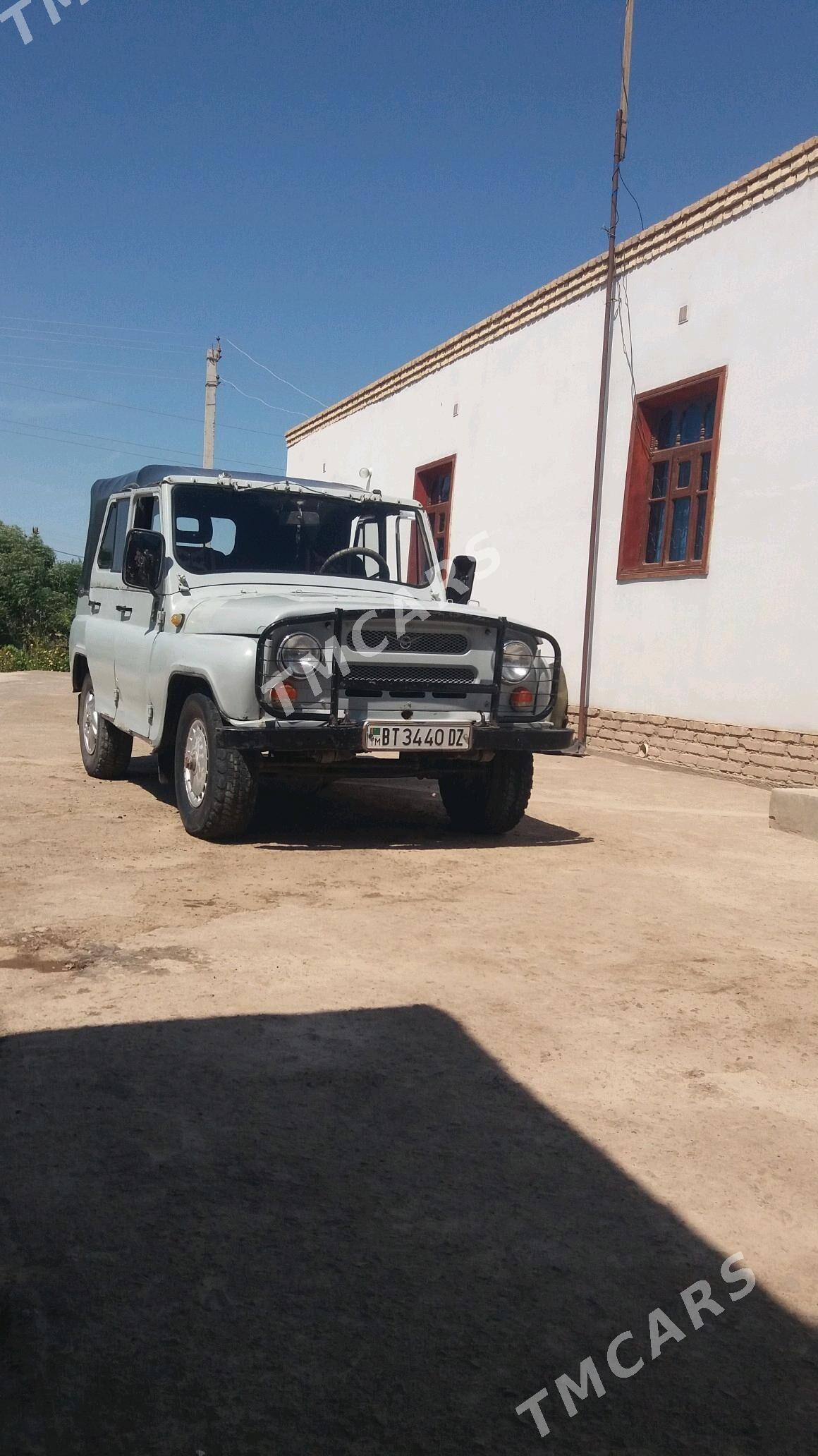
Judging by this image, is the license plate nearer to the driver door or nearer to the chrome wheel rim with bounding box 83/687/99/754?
the driver door

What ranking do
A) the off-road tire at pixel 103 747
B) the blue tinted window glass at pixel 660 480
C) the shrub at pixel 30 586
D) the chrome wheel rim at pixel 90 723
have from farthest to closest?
1. the shrub at pixel 30 586
2. the blue tinted window glass at pixel 660 480
3. the chrome wheel rim at pixel 90 723
4. the off-road tire at pixel 103 747

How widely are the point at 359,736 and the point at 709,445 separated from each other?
6.76 metres

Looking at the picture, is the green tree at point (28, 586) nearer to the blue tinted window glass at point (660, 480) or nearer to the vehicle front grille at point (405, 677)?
the blue tinted window glass at point (660, 480)

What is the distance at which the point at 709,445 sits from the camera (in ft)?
36.3

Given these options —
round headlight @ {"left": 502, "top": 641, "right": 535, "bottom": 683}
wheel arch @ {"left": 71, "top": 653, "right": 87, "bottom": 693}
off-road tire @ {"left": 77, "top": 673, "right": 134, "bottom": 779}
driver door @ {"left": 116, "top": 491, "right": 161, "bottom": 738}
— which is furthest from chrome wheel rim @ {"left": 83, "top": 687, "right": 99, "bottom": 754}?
round headlight @ {"left": 502, "top": 641, "right": 535, "bottom": 683}

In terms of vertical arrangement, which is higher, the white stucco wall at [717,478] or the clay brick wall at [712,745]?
the white stucco wall at [717,478]

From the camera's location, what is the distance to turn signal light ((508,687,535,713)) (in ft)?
20.2

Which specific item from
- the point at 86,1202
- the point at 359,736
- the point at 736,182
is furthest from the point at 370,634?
the point at 736,182

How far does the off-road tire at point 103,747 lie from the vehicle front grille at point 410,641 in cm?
264

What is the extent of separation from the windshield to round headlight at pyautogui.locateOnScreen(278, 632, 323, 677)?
4.14 feet

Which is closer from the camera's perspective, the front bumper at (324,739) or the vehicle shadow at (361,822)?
the front bumper at (324,739)

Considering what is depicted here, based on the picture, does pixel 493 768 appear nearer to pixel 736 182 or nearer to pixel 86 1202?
pixel 86 1202

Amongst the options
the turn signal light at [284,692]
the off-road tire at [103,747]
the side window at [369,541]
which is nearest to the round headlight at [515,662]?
the turn signal light at [284,692]

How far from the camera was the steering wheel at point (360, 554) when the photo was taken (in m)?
6.95
